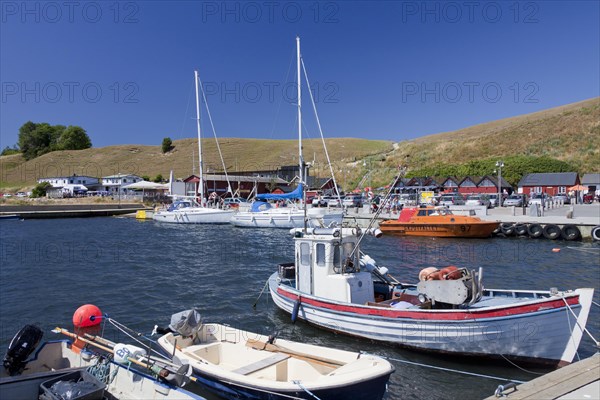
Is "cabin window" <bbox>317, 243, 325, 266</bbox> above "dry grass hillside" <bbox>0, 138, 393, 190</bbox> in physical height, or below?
below

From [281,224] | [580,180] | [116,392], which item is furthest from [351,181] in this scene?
[116,392]

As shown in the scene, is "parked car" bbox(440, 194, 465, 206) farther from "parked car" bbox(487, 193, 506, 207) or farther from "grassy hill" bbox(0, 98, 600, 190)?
"grassy hill" bbox(0, 98, 600, 190)

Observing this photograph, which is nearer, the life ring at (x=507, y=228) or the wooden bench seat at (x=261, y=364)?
the wooden bench seat at (x=261, y=364)

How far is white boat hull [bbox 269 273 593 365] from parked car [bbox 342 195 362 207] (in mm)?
45758

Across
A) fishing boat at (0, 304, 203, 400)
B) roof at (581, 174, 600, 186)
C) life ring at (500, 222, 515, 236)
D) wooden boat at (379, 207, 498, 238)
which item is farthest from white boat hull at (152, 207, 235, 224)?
roof at (581, 174, 600, 186)

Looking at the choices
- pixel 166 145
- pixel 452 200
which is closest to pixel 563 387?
pixel 452 200

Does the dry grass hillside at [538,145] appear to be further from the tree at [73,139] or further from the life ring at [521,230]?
the tree at [73,139]

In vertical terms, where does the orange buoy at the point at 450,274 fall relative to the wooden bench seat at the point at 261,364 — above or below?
above

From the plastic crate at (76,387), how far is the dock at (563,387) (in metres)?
6.66

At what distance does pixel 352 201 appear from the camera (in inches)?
2418

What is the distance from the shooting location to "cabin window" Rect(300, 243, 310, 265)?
13.7 m

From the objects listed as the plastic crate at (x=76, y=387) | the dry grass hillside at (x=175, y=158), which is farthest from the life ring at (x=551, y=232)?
the dry grass hillside at (x=175, y=158)

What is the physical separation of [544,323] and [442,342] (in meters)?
2.32

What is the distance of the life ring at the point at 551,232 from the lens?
32812 mm
